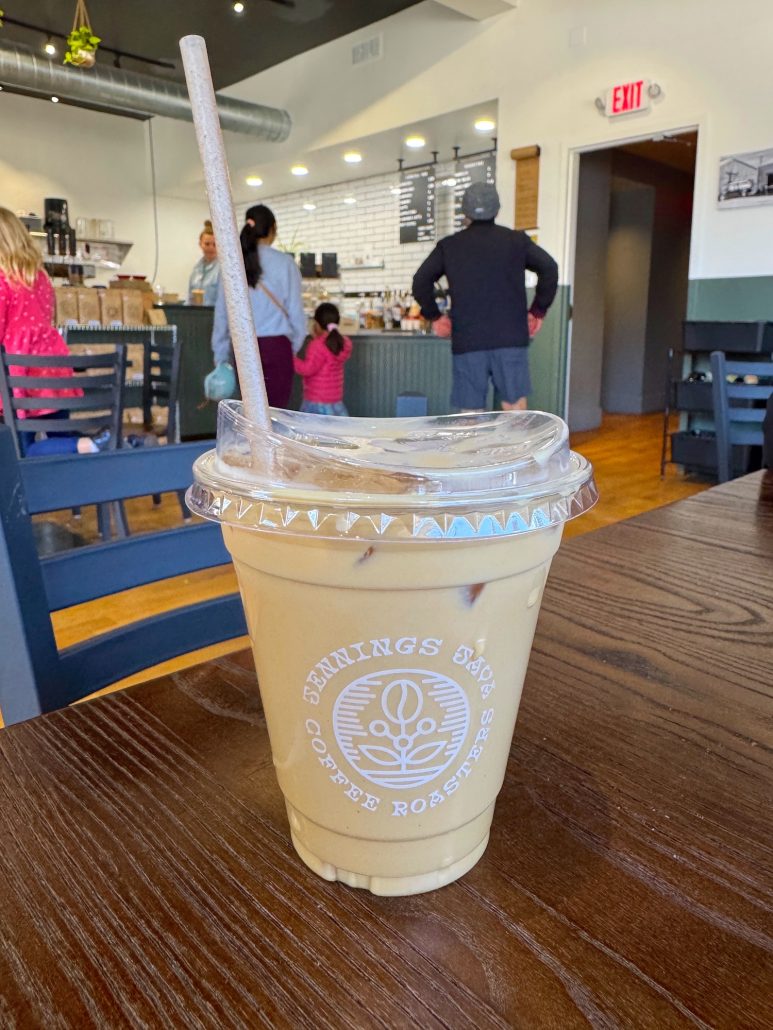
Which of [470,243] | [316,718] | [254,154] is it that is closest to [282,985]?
[316,718]

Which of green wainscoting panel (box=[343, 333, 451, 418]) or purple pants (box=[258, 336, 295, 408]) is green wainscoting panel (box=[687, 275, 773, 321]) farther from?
purple pants (box=[258, 336, 295, 408])

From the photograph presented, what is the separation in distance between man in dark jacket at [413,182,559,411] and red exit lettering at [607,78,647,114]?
1.93 meters

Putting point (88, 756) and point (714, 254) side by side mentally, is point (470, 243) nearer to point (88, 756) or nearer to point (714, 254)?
point (714, 254)

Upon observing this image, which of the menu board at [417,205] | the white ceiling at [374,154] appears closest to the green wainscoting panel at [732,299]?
the white ceiling at [374,154]

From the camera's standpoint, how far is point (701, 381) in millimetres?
4844

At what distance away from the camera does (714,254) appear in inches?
→ 196

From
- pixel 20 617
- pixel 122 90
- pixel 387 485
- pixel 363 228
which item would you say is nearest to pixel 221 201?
pixel 387 485

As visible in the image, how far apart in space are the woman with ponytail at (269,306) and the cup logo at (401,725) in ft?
12.2

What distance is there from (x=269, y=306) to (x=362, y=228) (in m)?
4.93

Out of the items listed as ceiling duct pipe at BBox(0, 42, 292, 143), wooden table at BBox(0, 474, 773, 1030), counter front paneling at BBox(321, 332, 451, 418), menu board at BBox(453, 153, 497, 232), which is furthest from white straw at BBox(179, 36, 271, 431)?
ceiling duct pipe at BBox(0, 42, 292, 143)

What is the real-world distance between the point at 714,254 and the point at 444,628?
5.35m

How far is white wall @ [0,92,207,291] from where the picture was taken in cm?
911

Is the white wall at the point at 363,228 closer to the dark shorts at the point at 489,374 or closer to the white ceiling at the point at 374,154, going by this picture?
the white ceiling at the point at 374,154

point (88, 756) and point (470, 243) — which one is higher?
point (470, 243)
